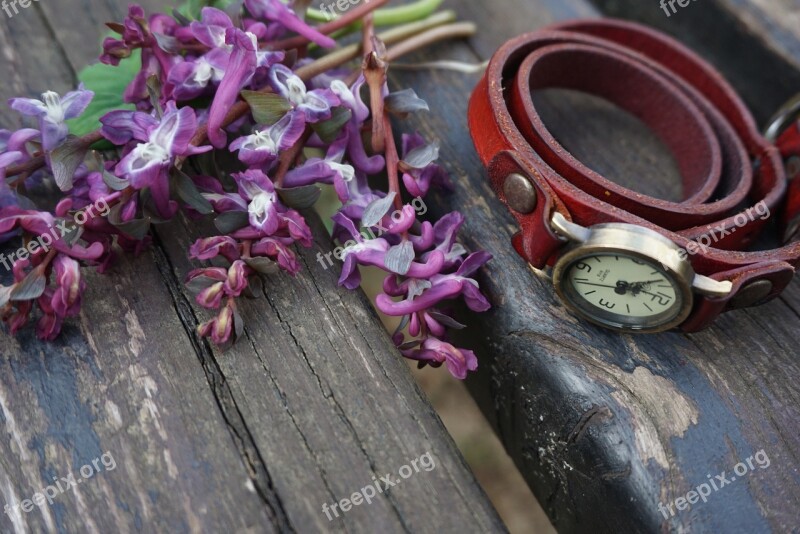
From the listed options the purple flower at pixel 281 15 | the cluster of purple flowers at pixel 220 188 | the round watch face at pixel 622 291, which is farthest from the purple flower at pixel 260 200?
the round watch face at pixel 622 291

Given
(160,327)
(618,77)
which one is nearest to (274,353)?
(160,327)

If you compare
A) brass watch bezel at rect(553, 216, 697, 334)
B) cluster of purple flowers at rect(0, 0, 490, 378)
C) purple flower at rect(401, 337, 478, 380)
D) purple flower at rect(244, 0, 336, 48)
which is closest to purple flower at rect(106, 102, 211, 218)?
cluster of purple flowers at rect(0, 0, 490, 378)

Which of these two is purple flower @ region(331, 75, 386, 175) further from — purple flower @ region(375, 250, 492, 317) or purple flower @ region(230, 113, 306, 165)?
purple flower @ region(375, 250, 492, 317)

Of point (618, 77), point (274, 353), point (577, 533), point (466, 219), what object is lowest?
point (577, 533)

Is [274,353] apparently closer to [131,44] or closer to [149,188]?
[149,188]

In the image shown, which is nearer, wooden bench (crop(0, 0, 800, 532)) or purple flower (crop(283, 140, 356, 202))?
wooden bench (crop(0, 0, 800, 532))
